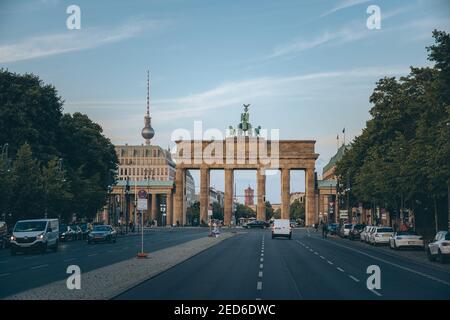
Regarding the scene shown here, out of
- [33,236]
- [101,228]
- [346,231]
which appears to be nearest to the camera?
[33,236]

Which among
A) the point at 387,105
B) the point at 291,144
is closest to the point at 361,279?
the point at 387,105

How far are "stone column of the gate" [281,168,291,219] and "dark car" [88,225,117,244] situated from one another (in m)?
73.6

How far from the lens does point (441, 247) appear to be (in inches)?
1377

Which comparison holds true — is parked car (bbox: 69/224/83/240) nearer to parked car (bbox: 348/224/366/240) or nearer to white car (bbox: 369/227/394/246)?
parked car (bbox: 348/224/366/240)

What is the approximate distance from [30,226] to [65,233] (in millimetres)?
22559

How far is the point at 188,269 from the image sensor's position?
2903cm

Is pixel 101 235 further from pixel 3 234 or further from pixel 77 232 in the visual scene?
pixel 77 232

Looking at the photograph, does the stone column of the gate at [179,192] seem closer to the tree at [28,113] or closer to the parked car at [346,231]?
the parked car at [346,231]

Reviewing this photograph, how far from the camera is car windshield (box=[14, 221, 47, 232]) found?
1762 inches

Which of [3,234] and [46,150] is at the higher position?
[46,150]

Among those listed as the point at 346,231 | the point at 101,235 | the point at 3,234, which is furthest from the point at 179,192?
the point at 3,234

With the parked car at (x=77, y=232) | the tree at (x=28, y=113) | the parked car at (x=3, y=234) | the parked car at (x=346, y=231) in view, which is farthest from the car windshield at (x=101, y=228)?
the parked car at (x=346, y=231)

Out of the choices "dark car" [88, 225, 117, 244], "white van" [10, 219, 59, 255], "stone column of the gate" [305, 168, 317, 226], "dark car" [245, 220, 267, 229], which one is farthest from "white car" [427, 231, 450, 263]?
"stone column of the gate" [305, 168, 317, 226]

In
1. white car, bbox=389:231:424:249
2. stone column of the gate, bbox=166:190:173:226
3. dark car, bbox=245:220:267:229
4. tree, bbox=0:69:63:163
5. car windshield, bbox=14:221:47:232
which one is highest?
tree, bbox=0:69:63:163
